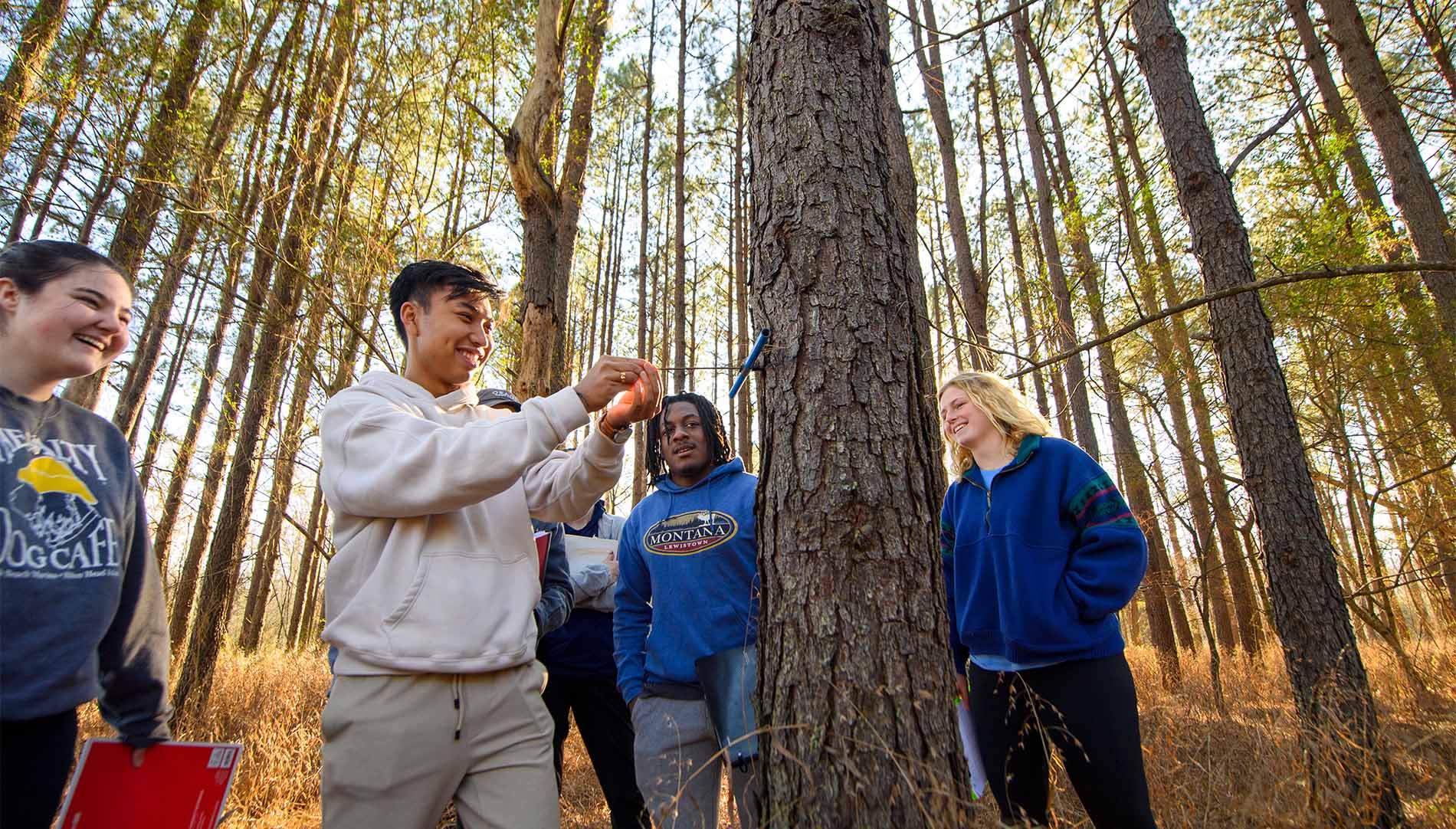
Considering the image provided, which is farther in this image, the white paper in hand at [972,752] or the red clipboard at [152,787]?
the white paper in hand at [972,752]

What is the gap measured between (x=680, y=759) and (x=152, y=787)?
50.2 inches

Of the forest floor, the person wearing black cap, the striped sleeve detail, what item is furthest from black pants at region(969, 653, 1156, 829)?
the person wearing black cap

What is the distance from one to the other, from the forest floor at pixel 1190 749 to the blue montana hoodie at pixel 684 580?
945 mm

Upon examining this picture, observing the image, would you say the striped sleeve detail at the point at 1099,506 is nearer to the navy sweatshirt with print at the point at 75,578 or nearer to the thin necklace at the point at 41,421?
the navy sweatshirt with print at the point at 75,578

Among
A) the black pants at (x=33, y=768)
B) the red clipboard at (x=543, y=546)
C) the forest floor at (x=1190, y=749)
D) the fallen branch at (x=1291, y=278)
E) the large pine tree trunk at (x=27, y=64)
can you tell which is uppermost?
the large pine tree trunk at (x=27, y=64)

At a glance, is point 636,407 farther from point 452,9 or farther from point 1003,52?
point 1003,52

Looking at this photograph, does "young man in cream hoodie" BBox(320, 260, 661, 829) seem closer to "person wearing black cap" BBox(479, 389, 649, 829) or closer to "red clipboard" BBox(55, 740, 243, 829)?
"red clipboard" BBox(55, 740, 243, 829)

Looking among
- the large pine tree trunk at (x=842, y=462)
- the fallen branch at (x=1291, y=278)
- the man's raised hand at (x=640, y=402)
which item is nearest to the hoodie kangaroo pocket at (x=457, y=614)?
the man's raised hand at (x=640, y=402)

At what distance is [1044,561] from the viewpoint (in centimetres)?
211

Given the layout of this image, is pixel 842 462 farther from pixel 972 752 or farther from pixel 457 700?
pixel 972 752

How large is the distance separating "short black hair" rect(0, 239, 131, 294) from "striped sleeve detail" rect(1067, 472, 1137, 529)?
2625mm

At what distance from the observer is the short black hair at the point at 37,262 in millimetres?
1486

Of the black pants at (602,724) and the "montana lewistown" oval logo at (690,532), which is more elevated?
the "montana lewistown" oval logo at (690,532)

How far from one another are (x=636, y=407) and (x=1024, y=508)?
53.4 inches
